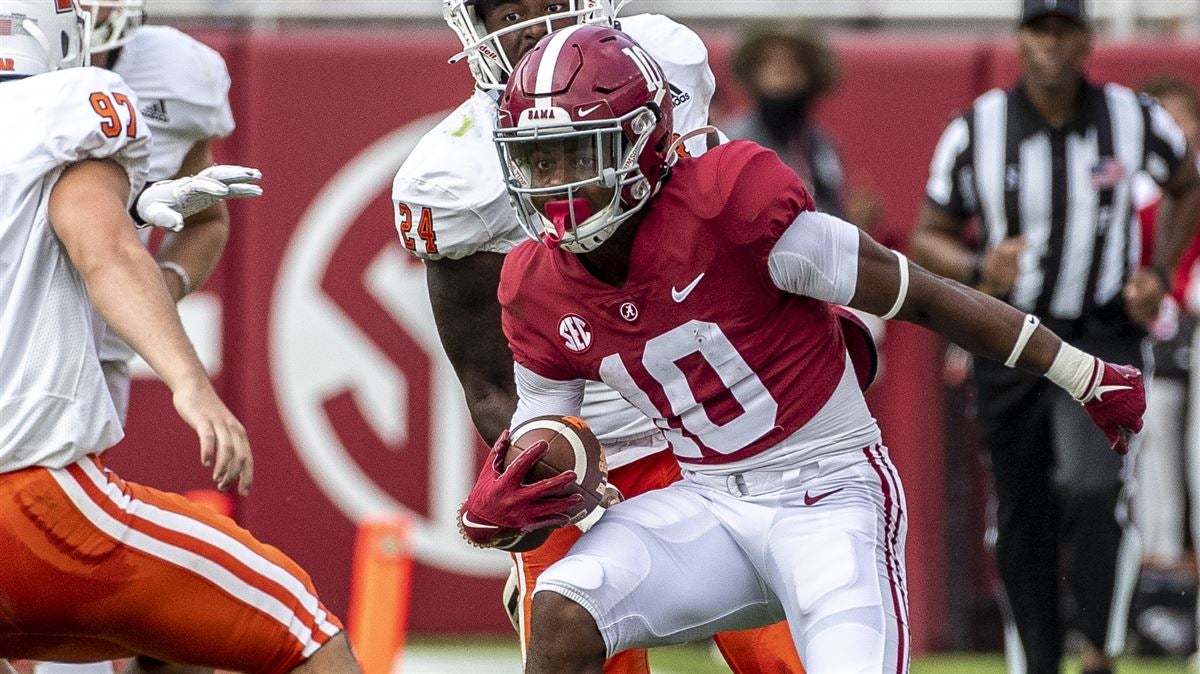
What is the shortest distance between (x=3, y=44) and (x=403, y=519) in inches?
163

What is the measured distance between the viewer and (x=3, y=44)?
125 inches

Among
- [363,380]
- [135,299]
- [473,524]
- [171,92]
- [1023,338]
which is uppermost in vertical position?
[135,299]

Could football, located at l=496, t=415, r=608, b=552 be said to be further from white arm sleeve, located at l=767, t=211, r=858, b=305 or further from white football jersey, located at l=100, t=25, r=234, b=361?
white football jersey, located at l=100, t=25, r=234, b=361

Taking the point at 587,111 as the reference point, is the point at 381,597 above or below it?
below

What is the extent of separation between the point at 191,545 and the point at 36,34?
94 cm

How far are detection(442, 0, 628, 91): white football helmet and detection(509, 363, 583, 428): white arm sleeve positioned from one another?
59 cm

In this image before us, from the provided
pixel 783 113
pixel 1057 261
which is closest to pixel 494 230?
pixel 1057 261

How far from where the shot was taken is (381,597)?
6.29m

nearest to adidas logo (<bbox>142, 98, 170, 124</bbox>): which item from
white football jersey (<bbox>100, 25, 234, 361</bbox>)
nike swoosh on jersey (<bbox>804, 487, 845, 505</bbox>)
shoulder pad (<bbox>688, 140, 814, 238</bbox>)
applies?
white football jersey (<bbox>100, 25, 234, 361</bbox>)

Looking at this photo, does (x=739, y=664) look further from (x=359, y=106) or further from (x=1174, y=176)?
(x=359, y=106)

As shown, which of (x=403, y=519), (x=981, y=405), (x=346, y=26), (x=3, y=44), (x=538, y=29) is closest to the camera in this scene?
(x=3, y=44)

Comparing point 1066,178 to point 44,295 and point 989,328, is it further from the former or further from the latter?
point 44,295

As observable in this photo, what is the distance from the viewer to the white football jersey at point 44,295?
294 centimetres

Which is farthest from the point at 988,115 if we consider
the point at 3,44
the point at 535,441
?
the point at 3,44
